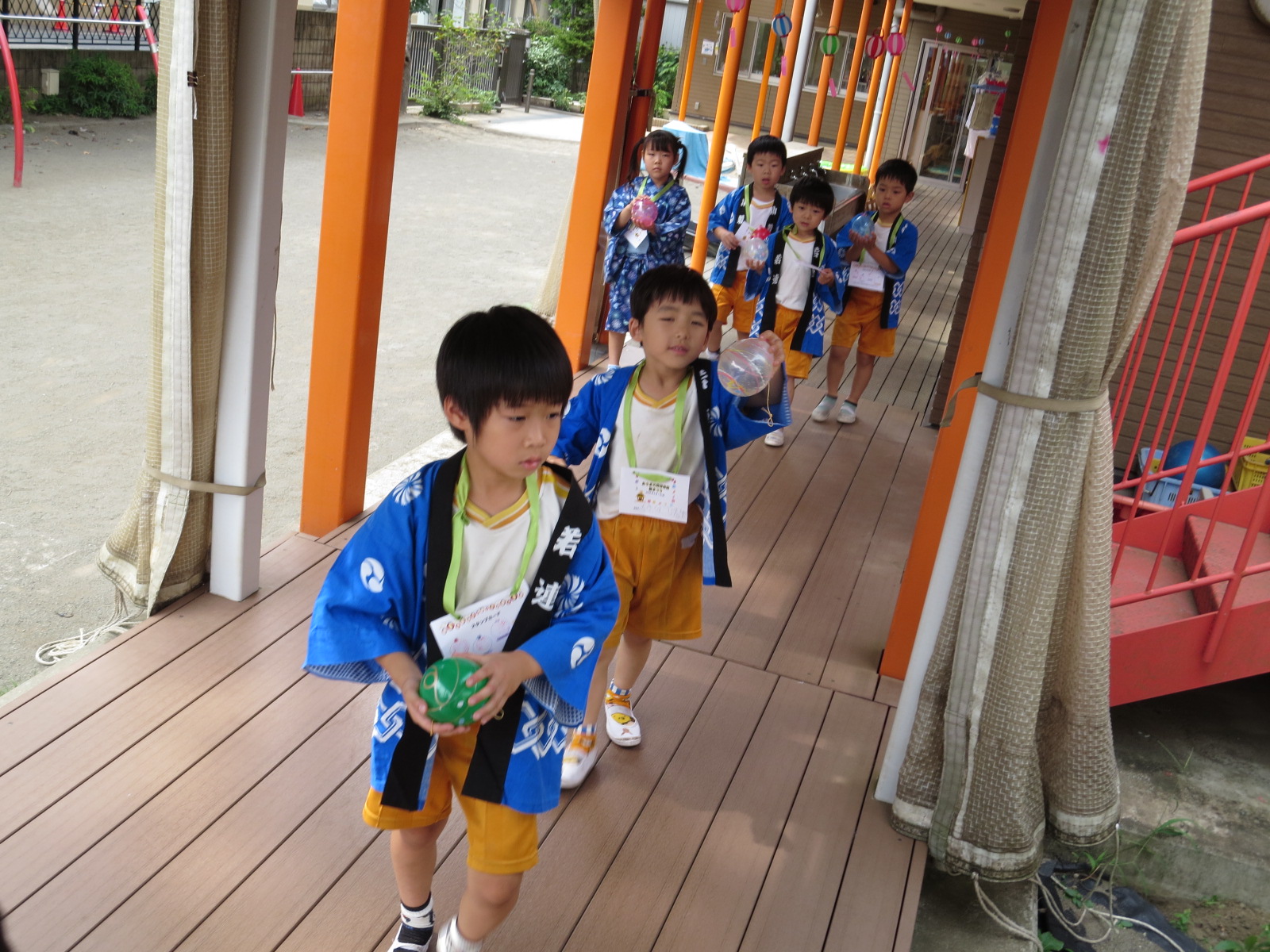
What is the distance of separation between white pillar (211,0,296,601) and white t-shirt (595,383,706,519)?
1.18 metres

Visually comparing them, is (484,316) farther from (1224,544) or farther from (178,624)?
(1224,544)

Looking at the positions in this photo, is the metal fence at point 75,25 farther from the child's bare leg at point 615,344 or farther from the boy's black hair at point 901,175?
the boy's black hair at point 901,175

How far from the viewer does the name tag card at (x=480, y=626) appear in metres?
1.82

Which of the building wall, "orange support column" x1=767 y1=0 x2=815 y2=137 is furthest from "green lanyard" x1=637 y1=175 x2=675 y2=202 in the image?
the building wall

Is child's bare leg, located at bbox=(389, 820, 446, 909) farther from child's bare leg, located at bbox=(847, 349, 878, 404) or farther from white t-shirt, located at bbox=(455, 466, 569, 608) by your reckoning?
child's bare leg, located at bbox=(847, 349, 878, 404)

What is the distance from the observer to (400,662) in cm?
176

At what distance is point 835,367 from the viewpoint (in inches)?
237

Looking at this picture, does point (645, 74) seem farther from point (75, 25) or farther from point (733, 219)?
point (75, 25)

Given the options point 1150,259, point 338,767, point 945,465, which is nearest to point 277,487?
point 338,767

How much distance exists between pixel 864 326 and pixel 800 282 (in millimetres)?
571

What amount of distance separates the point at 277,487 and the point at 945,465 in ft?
10.7

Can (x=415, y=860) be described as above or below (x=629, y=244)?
below

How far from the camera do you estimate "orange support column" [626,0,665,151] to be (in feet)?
20.0

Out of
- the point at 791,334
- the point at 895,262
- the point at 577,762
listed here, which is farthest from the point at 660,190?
the point at 577,762
